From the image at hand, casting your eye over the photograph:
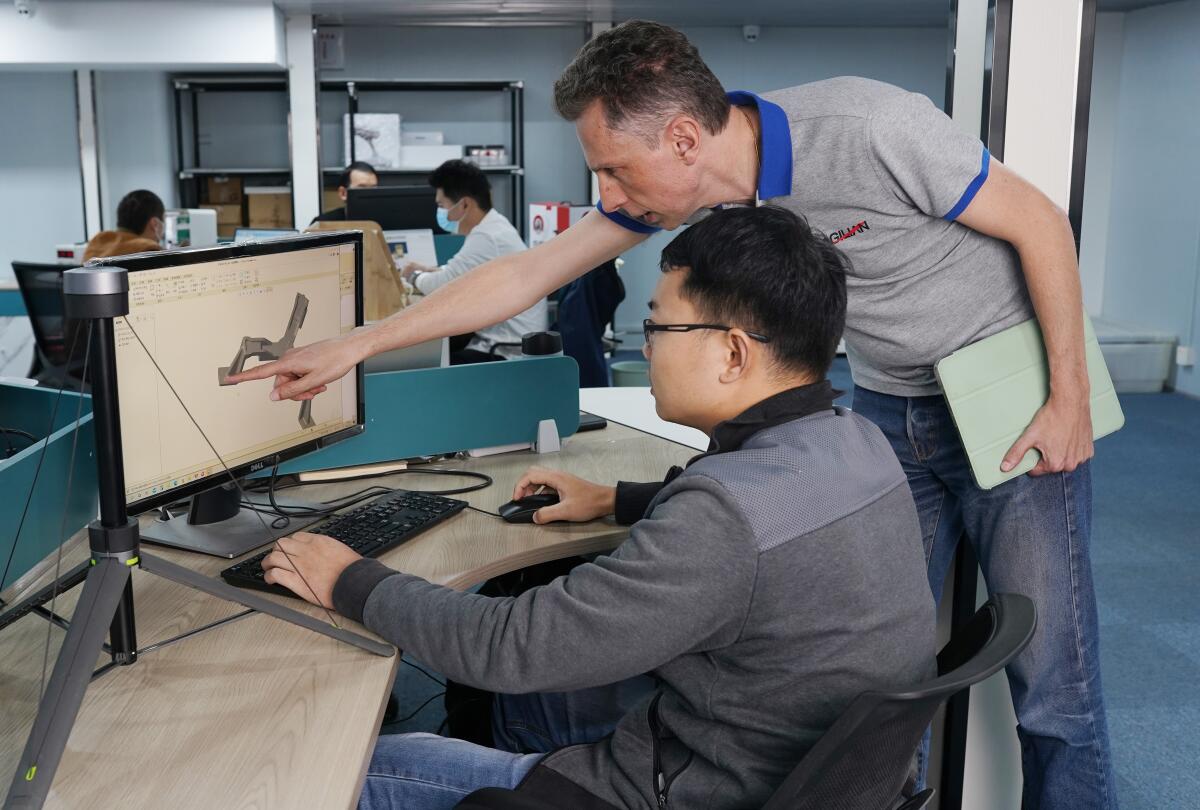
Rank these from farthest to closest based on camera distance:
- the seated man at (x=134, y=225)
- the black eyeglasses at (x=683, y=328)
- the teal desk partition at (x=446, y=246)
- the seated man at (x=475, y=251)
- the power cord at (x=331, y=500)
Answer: the teal desk partition at (x=446, y=246) → the seated man at (x=475, y=251) → the seated man at (x=134, y=225) → the power cord at (x=331, y=500) → the black eyeglasses at (x=683, y=328)

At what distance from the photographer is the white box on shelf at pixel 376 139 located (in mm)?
7910

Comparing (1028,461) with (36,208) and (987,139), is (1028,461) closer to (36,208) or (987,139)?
(987,139)

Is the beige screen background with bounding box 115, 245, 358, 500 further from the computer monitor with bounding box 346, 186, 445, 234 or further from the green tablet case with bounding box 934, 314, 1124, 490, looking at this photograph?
the computer monitor with bounding box 346, 186, 445, 234

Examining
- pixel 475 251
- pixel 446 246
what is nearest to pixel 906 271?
pixel 475 251

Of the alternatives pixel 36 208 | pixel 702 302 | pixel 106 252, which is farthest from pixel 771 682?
pixel 36 208

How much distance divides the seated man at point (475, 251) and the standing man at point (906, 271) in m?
3.02

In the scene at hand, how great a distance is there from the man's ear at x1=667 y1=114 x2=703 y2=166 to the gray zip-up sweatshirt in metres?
0.46

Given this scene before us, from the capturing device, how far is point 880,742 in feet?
3.26

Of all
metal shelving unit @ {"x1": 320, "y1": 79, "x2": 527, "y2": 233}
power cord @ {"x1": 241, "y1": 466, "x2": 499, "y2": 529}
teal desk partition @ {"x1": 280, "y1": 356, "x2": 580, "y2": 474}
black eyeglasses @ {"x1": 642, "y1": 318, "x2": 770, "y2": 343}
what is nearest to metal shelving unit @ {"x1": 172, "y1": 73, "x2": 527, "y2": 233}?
metal shelving unit @ {"x1": 320, "y1": 79, "x2": 527, "y2": 233}

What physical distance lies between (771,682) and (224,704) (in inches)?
21.5

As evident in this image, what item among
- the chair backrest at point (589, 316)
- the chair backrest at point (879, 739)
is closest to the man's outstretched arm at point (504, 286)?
the chair backrest at point (879, 739)

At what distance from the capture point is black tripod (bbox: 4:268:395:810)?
87 centimetres

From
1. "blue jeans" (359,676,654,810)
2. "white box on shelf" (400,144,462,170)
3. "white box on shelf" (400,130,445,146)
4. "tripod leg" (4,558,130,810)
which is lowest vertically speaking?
"blue jeans" (359,676,654,810)

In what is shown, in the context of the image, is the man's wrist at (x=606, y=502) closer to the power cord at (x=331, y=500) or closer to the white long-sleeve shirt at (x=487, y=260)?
the power cord at (x=331, y=500)
